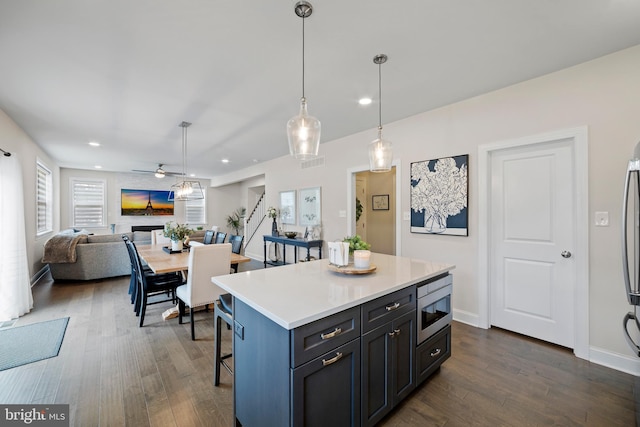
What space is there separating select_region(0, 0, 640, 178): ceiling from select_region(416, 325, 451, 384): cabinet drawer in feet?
7.51

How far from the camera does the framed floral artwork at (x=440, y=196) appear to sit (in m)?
3.09

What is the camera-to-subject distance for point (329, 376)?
50.3 inches

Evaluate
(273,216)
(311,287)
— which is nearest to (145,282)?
(311,287)

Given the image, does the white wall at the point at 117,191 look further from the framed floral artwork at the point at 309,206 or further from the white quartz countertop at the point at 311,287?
the white quartz countertop at the point at 311,287

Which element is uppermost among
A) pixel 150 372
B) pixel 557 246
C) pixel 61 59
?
pixel 61 59

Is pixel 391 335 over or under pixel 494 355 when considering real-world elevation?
over

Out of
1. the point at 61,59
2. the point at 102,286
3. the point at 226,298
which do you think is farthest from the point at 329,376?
the point at 102,286

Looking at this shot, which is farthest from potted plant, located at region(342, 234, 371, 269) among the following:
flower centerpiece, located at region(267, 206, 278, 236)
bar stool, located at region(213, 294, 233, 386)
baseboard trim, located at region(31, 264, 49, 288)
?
baseboard trim, located at region(31, 264, 49, 288)

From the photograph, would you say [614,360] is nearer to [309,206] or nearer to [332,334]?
[332,334]

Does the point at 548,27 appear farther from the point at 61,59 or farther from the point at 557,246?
the point at 61,59

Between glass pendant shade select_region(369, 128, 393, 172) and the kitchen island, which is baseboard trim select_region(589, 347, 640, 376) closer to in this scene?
the kitchen island

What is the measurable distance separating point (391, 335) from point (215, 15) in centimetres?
236

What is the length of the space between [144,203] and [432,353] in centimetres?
973

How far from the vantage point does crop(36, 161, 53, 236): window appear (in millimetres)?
5339
